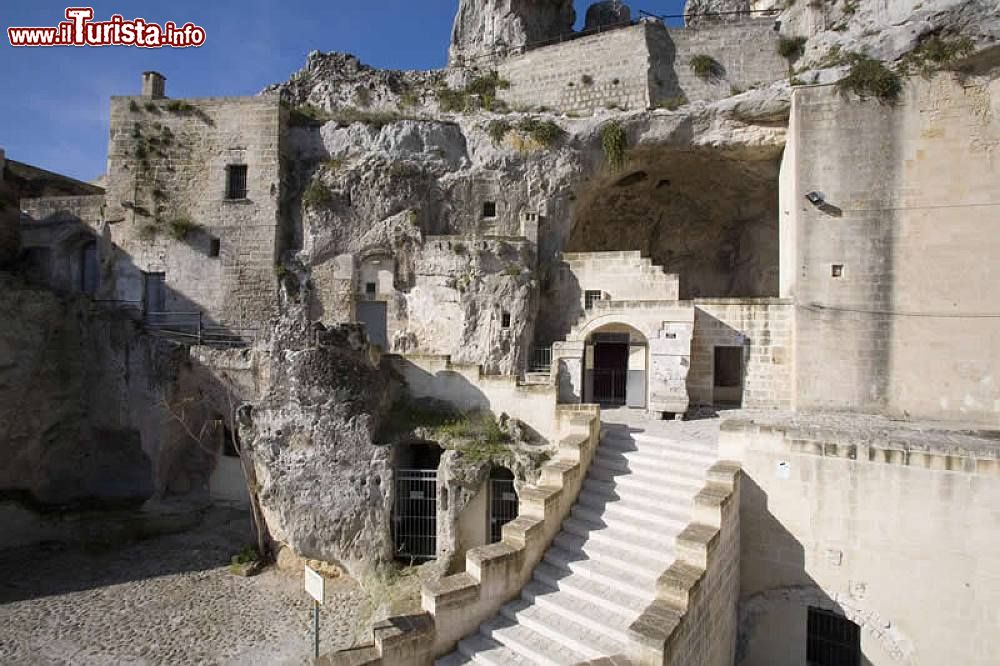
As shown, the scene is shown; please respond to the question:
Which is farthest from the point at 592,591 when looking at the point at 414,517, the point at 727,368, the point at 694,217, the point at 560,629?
the point at 694,217

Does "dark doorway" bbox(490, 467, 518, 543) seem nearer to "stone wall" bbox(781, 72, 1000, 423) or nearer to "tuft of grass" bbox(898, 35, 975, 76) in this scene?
"stone wall" bbox(781, 72, 1000, 423)

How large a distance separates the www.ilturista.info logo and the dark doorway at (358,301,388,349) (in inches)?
333

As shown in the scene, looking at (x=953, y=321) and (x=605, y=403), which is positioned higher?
(x=953, y=321)

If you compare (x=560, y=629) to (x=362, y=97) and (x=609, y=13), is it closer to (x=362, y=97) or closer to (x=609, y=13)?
(x=362, y=97)

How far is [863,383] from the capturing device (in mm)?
12609

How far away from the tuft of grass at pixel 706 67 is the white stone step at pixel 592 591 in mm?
Answer: 16004

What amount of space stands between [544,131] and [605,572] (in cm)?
1308

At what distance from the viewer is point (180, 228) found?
56.6 ft

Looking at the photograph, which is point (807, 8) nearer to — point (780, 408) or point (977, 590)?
point (780, 408)

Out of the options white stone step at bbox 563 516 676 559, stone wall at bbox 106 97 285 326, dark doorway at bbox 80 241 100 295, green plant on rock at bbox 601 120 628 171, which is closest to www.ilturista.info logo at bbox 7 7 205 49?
stone wall at bbox 106 97 285 326

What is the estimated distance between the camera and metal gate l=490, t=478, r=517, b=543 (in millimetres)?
11016

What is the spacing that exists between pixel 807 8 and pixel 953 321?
10.8 m

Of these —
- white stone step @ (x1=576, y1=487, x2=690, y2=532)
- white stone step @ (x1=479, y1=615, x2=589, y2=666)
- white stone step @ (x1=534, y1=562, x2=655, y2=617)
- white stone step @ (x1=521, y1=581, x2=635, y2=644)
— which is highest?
white stone step @ (x1=576, y1=487, x2=690, y2=532)

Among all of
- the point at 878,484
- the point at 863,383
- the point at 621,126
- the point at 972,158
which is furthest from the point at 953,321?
the point at 621,126
